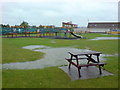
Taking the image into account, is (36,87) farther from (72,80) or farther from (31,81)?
(72,80)

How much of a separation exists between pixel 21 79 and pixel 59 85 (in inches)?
53.7

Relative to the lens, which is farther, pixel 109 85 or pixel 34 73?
pixel 34 73

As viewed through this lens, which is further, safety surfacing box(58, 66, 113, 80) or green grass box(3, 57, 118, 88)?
safety surfacing box(58, 66, 113, 80)

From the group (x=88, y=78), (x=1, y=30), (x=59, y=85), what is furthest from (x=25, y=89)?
(x=1, y=30)

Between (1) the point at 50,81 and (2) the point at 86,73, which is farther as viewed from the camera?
(2) the point at 86,73

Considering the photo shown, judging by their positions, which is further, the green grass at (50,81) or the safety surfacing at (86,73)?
the safety surfacing at (86,73)

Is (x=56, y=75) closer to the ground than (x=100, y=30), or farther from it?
closer to the ground

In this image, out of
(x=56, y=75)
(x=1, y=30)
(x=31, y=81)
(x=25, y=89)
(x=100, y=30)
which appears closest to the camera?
(x=25, y=89)

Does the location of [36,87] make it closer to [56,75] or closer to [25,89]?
→ [25,89]

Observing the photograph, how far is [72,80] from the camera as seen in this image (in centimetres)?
445

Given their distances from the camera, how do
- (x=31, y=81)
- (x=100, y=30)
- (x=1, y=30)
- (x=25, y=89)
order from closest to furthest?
(x=25, y=89) → (x=31, y=81) → (x=1, y=30) → (x=100, y=30)

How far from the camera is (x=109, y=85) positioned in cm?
402

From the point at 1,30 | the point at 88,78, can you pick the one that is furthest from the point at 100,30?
the point at 88,78

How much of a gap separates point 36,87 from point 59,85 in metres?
0.67
